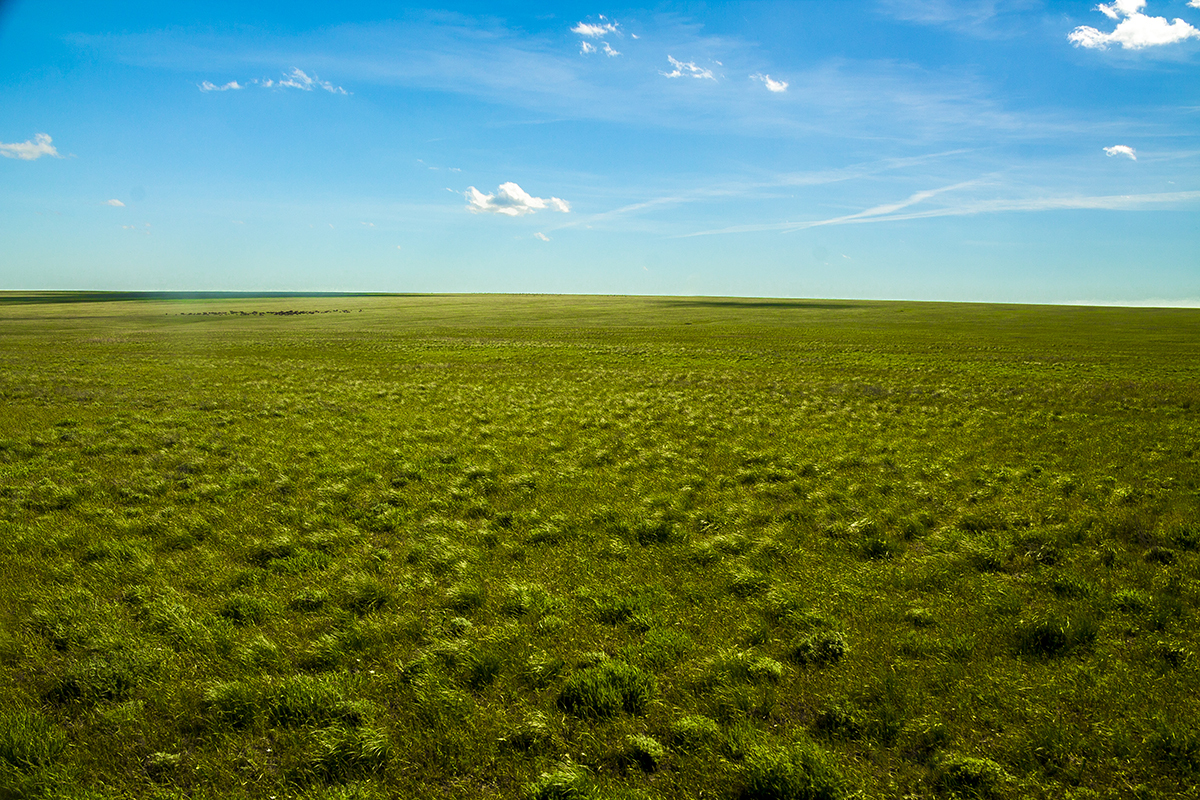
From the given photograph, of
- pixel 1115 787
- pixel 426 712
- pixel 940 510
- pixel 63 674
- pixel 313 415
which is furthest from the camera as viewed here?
pixel 313 415

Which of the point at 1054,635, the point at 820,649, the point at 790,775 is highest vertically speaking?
the point at 1054,635

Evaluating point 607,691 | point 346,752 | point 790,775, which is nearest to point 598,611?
point 607,691

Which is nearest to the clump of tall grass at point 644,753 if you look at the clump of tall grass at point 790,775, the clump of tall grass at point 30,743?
the clump of tall grass at point 790,775

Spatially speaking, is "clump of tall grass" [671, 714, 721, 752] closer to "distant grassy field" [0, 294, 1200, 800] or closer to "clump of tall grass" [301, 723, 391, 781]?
"distant grassy field" [0, 294, 1200, 800]

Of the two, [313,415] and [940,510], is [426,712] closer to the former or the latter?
[940,510]

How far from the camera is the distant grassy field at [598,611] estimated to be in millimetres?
5207

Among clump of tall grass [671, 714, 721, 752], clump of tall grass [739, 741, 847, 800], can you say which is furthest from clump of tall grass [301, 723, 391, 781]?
clump of tall grass [739, 741, 847, 800]

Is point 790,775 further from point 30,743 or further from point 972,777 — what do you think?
point 30,743

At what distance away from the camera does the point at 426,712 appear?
5.80 m

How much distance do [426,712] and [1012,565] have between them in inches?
355

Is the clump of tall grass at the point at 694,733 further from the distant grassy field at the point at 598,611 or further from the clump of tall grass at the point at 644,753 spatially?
the clump of tall grass at the point at 644,753

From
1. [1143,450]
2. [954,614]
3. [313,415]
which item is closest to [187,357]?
[313,415]

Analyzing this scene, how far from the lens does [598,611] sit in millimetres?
7793

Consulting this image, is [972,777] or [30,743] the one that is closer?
[972,777]
